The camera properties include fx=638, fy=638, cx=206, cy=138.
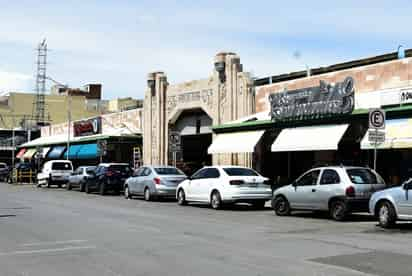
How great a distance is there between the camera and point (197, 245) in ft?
40.3

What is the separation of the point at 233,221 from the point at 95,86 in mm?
81052

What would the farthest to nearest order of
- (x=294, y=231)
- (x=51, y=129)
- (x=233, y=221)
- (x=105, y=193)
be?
(x=51, y=129), (x=105, y=193), (x=233, y=221), (x=294, y=231)

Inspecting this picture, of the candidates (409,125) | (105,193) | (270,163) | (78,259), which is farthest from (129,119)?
(78,259)

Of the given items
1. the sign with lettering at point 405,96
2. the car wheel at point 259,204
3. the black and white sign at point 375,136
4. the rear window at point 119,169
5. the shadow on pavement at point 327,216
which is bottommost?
the shadow on pavement at point 327,216

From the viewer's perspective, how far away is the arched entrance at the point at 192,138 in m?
35.9

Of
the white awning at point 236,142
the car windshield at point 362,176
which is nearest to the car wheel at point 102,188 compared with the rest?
the white awning at point 236,142

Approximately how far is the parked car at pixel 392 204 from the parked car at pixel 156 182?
38.6ft

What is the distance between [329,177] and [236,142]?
1043cm

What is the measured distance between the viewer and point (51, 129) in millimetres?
62156

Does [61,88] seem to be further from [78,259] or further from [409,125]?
[78,259]

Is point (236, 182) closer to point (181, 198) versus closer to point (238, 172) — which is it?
point (238, 172)

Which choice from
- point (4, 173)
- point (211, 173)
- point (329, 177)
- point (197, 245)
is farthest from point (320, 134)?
point (4, 173)

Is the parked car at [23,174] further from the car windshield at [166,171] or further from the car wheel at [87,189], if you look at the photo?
the car windshield at [166,171]

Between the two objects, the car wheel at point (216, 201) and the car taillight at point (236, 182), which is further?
the car wheel at point (216, 201)
